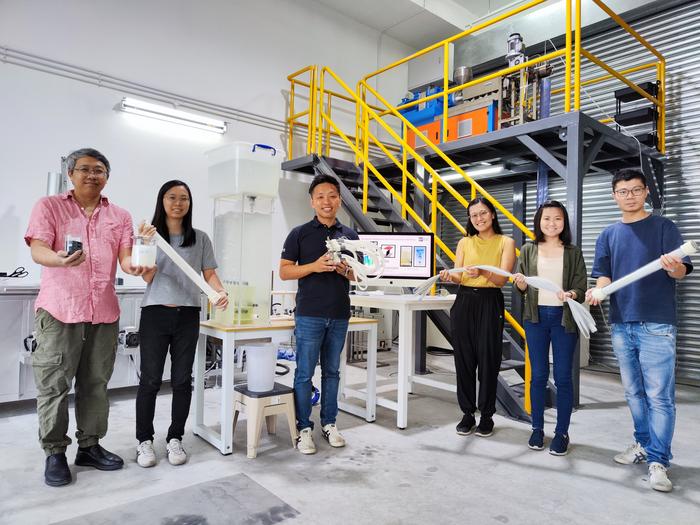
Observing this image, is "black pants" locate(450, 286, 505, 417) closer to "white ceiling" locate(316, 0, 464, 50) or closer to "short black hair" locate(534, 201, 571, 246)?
"short black hair" locate(534, 201, 571, 246)

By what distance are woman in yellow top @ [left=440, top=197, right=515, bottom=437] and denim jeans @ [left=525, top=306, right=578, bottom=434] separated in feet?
0.84

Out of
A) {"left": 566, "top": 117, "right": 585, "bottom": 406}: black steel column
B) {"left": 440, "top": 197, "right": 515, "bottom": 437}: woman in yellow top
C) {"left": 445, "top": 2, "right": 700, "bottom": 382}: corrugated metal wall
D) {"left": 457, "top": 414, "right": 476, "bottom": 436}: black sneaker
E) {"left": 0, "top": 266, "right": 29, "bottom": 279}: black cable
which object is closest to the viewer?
{"left": 440, "top": 197, "right": 515, "bottom": 437}: woman in yellow top

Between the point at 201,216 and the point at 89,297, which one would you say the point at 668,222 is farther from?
the point at 201,216

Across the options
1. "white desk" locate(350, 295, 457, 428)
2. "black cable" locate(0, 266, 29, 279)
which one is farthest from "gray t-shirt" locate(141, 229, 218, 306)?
"black cable" locate(0, 266, 29, 279)

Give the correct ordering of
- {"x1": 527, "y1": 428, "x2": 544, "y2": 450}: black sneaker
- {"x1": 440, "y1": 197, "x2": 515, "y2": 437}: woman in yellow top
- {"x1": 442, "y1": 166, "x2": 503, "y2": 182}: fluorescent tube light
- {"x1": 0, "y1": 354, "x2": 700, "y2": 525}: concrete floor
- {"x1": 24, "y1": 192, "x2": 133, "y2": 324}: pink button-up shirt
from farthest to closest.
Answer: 1. {"x1": 442, "y1": 166, "x2": 503, "y2": 182}: fluorescent tube light
2. {"x1": 440, "y1": 197, "x2": 515, "y2": 437}: woman in yellow top
3. {"x1": 527, "y1": 428, "x2": 544, "y2": 450}: black sneaker
4. {"x1": 24, "y1": 192, "x2": 133, "y2": 324}: pink button-up shirt
5. {"x1": 0, "y1": 354, "x2": 700, "y2": 525}: concrete floor

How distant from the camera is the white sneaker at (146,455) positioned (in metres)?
2.49

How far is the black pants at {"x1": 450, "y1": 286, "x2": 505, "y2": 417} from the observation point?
304 centimetres

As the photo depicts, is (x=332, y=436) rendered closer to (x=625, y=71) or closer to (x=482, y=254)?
(x=482, y=254)

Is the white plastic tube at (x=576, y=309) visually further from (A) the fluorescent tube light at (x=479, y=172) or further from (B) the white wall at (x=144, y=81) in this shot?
(B) the white wall at (x=144, y=81)

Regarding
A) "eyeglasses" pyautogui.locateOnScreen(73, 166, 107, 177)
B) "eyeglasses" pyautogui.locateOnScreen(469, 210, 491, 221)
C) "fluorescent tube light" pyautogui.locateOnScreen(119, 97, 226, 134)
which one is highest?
"fluorescent tube light" pyautogui.locateOnScreen(119, 97, 226, 134)

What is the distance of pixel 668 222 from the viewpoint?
246 cm

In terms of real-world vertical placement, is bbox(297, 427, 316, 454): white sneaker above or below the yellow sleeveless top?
below

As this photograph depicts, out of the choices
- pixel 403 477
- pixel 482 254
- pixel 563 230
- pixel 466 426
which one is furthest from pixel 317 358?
pixel 563 230

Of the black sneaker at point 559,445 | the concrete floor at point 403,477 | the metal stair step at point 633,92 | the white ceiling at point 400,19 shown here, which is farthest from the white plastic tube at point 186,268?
the white ceiling at point 400,19
